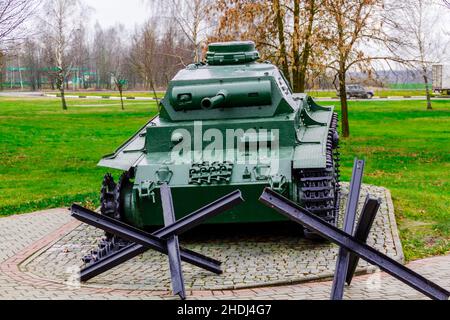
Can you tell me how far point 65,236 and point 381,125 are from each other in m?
22.1

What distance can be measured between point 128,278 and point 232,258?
141 centimetres

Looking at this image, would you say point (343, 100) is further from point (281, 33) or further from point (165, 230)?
point (165, 230)

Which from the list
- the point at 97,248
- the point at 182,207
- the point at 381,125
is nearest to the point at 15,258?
the point at 97,248

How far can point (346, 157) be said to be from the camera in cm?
1973

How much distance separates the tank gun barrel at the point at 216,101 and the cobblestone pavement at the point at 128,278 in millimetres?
1833

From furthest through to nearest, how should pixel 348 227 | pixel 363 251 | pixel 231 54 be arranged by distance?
pixel 231 54
pixel 348 227
pixel 363 251

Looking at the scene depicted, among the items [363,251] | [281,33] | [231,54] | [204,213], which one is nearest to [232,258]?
[204,213]

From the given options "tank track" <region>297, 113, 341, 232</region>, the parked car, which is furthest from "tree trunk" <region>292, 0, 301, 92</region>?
Result: the parked car

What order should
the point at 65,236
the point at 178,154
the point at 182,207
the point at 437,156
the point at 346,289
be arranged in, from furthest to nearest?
the point at 437,156 → the point at 65,236 → the point at 178,154 → the point at 182,207 → the point at 346,289

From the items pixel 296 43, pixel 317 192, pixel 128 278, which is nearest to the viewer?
pixel 128 278

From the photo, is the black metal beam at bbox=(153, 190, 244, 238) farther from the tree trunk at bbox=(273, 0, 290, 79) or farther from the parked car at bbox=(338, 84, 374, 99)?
the parked car at bbox=(338, 84, 374, 99)

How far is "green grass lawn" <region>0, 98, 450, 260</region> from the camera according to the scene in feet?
39.3

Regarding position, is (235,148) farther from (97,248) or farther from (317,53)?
(317,53)

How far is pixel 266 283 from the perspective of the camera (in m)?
7.56
